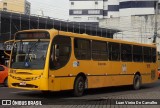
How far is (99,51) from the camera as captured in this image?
20078mm

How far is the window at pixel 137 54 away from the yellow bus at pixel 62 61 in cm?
221

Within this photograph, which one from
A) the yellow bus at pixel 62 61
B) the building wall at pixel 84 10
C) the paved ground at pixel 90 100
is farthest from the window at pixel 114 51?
the building wall at pixel 84 10

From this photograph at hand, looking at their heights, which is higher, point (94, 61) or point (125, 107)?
point (94, 61)

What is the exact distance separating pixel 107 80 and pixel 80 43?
3.30 meters

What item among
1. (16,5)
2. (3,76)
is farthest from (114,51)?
(16,5)

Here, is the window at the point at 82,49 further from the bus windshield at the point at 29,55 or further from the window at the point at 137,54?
the window at the point at 137,54

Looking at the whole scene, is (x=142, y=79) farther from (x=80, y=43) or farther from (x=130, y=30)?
(x=130, y=30)

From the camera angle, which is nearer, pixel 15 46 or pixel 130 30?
pixel 15 46

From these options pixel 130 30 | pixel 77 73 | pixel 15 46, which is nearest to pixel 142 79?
pixel 77 73

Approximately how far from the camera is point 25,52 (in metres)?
16.8

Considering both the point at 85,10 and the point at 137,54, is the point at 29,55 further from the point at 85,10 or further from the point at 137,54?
the point at 85,10

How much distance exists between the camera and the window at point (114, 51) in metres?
21.2

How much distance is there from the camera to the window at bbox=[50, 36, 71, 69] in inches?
652

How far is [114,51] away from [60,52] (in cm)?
534
